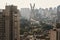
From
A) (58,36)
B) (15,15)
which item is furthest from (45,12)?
(58,36)

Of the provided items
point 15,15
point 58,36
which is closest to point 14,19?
point 15,15

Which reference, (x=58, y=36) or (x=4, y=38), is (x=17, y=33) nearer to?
(x=4, y=38)

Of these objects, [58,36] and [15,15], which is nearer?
[58,36]

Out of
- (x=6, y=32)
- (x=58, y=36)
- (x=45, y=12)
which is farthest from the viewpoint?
(x=45, y=12)

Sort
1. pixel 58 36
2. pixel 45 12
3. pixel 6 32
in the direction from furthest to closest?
pixel 45 12
pixel 6 32
pixel 58 36

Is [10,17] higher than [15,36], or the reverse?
[10,17]

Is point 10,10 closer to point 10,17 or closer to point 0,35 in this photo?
point 10,17
